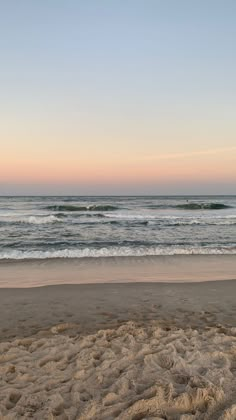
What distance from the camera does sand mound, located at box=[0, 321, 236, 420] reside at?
316 cm

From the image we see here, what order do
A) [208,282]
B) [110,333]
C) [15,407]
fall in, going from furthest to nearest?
[208,282] → [110,333] → [15,407]

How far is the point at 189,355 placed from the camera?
4258 millimetres

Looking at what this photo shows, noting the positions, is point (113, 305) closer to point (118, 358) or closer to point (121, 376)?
point (118, 358)

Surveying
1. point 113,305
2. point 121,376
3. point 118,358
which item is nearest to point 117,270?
point 113,305

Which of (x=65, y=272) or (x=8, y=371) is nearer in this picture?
(x=8, y=371)

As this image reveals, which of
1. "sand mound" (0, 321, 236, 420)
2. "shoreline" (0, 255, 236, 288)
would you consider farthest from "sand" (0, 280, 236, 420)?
"shoreline" (0, 255, 236, 288)

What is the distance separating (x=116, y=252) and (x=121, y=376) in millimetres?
9667

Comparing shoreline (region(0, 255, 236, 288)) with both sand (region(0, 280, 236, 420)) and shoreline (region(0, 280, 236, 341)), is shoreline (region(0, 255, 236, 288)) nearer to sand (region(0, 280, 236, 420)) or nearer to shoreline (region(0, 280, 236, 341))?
shoreline (region(0, 280, 236, 341))

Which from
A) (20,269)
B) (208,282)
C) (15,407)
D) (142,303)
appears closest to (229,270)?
(208,282)

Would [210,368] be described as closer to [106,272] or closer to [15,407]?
[15,407]

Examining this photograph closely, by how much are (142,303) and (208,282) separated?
2.49m

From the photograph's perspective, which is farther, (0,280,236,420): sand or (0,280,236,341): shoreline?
(0,280,236,341): shoreline

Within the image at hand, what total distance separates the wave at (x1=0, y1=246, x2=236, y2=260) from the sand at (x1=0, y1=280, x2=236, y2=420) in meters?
5.36

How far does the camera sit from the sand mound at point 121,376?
316 centimetres
